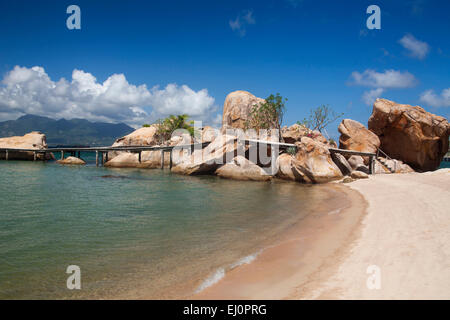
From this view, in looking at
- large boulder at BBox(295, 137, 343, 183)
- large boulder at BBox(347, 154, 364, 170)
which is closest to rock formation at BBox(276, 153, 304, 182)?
large boulder at BBox(295, 137, 343, 183)

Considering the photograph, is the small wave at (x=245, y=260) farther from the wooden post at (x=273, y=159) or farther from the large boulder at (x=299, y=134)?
the large boulder at (x=299, y=134)

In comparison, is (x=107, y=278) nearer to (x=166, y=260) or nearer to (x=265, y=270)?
(x=166, y=260)

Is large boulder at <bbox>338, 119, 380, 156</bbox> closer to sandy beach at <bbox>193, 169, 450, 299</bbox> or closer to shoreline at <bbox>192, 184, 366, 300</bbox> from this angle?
sandy beach at <bbox>193, 169, 450, 299</bbox>

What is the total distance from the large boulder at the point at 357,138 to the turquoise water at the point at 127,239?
63.2ft

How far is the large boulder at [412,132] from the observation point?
96.5 feet

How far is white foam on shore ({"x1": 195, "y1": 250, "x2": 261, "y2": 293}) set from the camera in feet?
16.0

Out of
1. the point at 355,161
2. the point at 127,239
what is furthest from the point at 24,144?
the point at 355,161

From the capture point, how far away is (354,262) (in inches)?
209

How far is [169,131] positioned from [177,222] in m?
37.3

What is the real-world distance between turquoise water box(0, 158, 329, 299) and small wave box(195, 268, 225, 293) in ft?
0.36

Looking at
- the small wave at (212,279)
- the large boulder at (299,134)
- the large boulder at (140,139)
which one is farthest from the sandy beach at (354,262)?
the large boulder at (140,139)

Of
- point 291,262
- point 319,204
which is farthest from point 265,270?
point 319,204

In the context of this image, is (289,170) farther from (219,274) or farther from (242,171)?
(219,274)
